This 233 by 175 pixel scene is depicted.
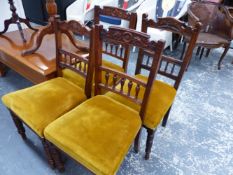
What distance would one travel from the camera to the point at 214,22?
262 centimetres

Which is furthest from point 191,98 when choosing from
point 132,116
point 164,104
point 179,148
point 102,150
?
point 102,150

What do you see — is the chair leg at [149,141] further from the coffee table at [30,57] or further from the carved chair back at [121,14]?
the coffee table at [30,57]

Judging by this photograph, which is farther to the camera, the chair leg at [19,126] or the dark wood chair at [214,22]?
the dark wood chair at [214,22]

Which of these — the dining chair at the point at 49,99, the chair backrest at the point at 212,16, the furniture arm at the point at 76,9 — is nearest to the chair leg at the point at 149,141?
the dining chair at the point at 49,99

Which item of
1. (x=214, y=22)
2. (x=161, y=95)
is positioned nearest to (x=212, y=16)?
(x=214, y=22)

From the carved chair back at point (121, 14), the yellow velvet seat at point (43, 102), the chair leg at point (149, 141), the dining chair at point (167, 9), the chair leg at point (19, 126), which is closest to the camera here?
the yellow velvet seat at point (43, 102)

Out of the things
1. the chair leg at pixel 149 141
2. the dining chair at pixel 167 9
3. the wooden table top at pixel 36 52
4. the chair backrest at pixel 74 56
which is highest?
the dining chair at pixel 167 9

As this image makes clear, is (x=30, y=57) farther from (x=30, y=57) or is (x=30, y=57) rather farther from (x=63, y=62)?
(x=63, y=62)

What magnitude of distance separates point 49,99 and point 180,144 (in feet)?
3.50

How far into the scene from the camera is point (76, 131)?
923 millimetres

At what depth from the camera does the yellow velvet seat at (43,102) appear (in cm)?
103

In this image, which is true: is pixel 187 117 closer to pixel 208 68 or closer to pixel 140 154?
pixel 140 154

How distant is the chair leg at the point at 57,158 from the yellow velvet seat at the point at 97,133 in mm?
145

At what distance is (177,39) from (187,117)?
163 centimetres
